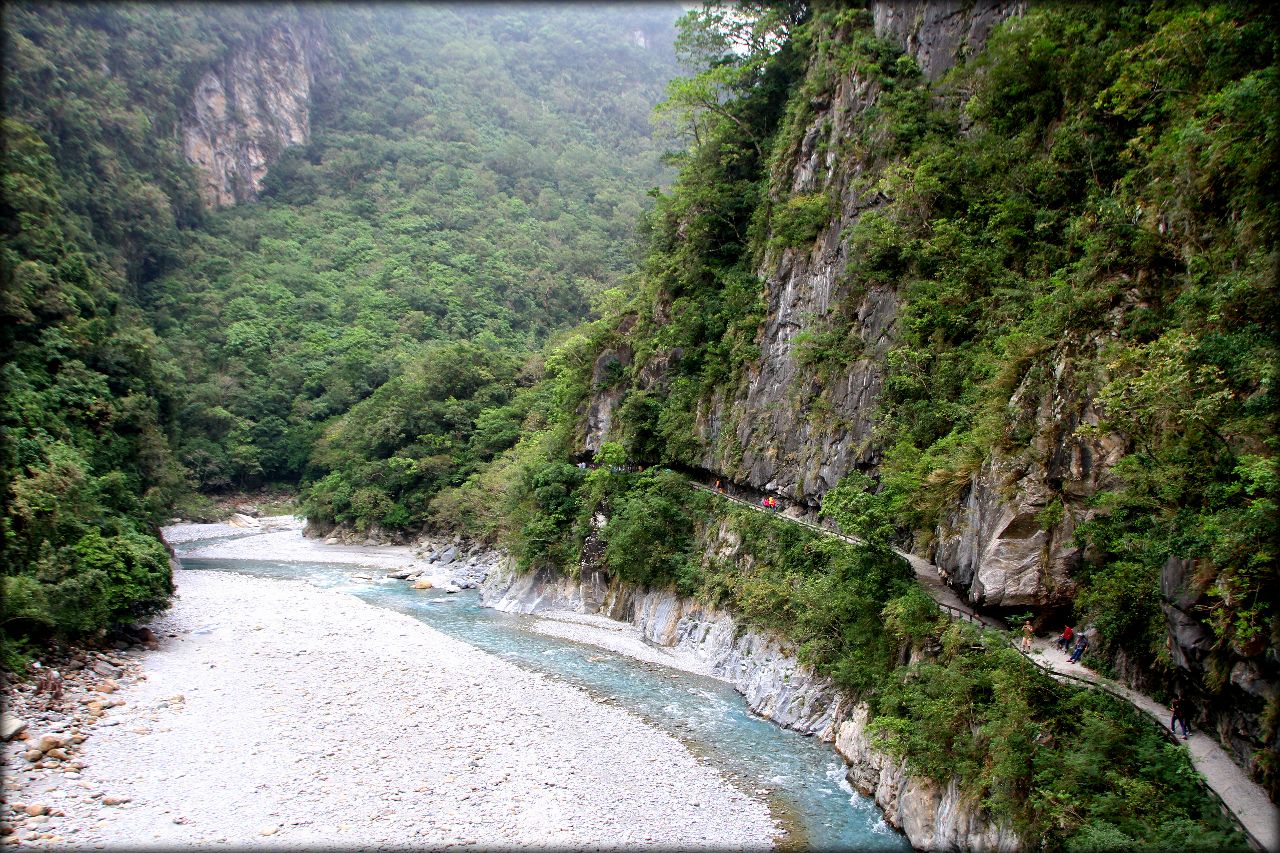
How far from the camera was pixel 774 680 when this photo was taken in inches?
777

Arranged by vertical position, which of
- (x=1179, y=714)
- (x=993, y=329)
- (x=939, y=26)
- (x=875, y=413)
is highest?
(x=939, y=26)

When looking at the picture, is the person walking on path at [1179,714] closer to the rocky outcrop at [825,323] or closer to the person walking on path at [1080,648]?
the person walking on path at [1080,648]

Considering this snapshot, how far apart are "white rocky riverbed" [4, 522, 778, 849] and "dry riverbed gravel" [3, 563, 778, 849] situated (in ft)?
0.14

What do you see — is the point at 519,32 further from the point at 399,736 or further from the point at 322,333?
the point at 399,736

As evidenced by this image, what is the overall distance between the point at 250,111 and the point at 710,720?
111398mm

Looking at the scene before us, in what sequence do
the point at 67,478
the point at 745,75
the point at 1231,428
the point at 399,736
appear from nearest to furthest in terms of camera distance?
the point at 1231,428
the point at 399,736
the point at 67,478
the point at 745,75

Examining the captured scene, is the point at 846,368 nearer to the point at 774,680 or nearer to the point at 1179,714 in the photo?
the point at 774,680

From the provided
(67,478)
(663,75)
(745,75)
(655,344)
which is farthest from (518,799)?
(663,75)

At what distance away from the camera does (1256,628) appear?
8.46 m

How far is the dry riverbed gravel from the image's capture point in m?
12.4

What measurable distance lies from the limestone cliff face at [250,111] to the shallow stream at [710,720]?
3210 inches

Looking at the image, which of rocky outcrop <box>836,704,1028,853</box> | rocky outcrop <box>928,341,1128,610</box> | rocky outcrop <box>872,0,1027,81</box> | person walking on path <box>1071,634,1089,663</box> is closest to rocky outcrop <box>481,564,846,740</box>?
rocky outcrop <box>836,704,1028,853</box>

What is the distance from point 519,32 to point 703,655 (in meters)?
176

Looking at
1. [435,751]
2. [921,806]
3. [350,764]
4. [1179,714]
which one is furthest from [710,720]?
[1179,714]
